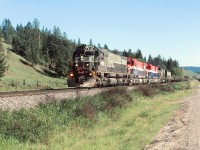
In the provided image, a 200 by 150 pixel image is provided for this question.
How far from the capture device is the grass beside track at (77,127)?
648 inches

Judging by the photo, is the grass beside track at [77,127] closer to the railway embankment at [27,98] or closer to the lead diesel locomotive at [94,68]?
the railway embankment at [27,98]

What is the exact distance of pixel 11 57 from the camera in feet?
398

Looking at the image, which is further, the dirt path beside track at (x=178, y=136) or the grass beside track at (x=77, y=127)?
the dirt path beside track at (x=178, y=136)

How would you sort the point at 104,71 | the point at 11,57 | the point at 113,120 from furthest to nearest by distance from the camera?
the point at 11,57
the point at 104,71
the point at 113,120

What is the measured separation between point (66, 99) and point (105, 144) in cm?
694

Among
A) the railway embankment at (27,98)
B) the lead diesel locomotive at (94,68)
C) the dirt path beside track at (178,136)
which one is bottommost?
the dirt path beside track at (178,136)

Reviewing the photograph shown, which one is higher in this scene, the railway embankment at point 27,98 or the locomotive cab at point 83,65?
the locomotive cab at point 83,65

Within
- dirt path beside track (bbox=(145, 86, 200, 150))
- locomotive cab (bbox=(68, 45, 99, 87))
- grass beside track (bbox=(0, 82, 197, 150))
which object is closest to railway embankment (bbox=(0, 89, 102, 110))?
grass beside track (bbox=(0, 82, 197, 150))

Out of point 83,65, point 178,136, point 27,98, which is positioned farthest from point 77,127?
point 83,65

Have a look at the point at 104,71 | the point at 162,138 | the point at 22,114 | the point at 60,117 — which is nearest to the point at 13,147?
the point at 22,114

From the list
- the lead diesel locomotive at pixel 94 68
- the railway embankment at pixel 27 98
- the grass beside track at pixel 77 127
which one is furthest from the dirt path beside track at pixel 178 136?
the lead diesel locomotive at pixel 94 68

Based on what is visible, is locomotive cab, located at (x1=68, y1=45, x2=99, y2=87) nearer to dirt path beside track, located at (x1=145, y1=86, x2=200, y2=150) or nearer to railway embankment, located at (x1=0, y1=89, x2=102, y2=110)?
railway embankment, located at (x1=0, y1=89, x2=102, y2=110)

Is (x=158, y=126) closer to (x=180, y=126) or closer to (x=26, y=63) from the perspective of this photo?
(x=180, y=126)

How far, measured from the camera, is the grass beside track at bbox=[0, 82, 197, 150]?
16.5m
